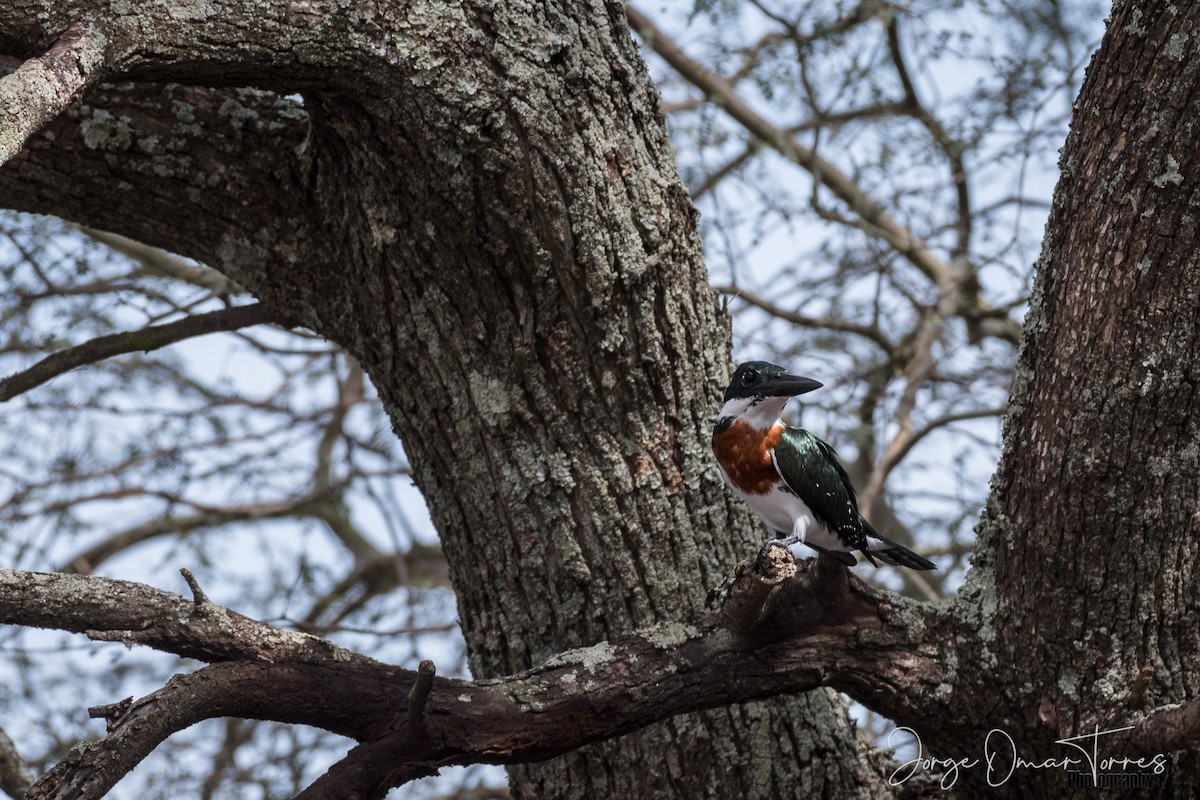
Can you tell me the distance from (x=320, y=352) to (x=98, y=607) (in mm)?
2587

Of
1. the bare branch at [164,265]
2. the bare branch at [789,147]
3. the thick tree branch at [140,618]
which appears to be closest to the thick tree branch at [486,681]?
the thick tree branch at [140,618]

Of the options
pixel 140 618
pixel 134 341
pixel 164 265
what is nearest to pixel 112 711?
pixel 140 618

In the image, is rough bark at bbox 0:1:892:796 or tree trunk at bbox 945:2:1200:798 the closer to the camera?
tree trunk at bbox 945:2:1200:798

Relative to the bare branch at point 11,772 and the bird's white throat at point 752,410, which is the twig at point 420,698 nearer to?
the bird's white throat at point 752,410

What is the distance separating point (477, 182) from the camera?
283cm

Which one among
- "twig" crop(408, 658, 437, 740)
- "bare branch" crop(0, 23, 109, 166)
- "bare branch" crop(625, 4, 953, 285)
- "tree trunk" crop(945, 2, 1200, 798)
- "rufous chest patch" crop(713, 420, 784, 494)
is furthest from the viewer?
"bare branch" crop(625, 4, 953, 285)

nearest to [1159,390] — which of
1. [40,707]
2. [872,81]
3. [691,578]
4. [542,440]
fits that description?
[691,578]

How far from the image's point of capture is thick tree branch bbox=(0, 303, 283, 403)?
3.34 meters

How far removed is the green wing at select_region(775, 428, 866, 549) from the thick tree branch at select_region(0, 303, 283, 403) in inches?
56.7

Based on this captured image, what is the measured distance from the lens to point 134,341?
3.42 metres

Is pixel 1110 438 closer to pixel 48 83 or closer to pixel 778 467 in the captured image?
pixel 778 467

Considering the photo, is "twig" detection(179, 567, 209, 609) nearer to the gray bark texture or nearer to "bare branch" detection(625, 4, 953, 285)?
the gray bark texture

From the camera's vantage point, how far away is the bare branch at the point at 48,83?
2090 millimetres

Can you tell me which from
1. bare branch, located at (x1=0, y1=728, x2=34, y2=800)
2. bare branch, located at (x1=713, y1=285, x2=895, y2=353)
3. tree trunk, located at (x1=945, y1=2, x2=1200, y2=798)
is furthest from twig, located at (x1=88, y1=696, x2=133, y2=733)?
bare branch, located at (x1=713, y1=285, x2=895, y2=353)
